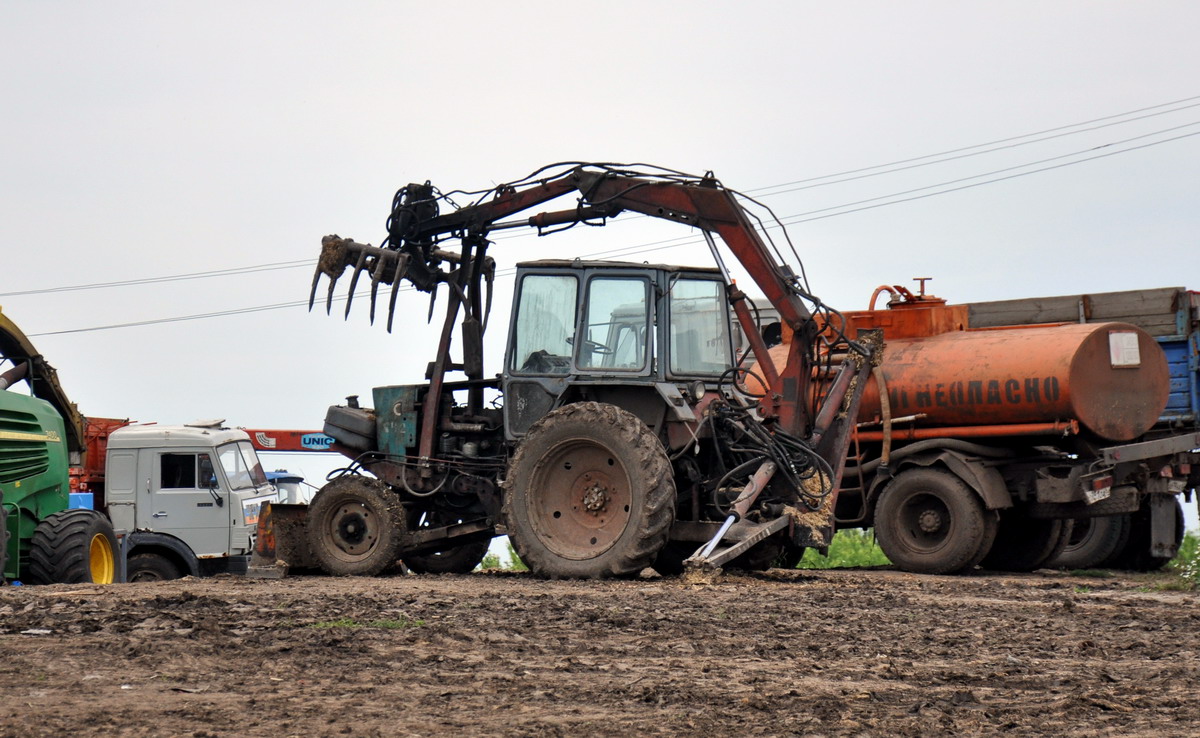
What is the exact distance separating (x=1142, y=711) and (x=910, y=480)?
27.3ft

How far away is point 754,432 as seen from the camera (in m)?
11.5

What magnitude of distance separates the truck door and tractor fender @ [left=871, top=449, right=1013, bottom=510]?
32.2ft

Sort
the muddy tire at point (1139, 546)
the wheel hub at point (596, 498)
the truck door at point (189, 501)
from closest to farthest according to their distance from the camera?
the wheel hub at point (596, 498)
the muddy tire at point (1139, 546)
the truck door at point (189, 501)

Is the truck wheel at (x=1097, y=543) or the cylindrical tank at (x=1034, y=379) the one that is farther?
the truck wheel at (x=1097, y=543)

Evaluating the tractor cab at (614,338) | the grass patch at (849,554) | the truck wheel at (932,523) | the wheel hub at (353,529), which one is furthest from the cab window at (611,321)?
the grass patch at (849,554)

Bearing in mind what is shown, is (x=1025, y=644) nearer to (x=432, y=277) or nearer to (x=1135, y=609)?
(x=1135, y=609)

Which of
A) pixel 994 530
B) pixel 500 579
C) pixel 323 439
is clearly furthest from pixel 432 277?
pixel 323 439

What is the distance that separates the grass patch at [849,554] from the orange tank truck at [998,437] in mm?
5798

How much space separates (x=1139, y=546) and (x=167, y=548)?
11464mm

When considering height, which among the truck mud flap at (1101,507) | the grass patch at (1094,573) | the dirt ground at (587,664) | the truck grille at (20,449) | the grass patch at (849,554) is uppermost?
the truck grille at (20,449)

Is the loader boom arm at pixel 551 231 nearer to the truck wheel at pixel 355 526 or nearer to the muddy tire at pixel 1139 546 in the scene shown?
the truck wheel at pixel 355 526

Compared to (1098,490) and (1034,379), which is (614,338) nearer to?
(1034,379)

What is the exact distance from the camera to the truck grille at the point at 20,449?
475 inches

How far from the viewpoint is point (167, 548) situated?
17.3 m
